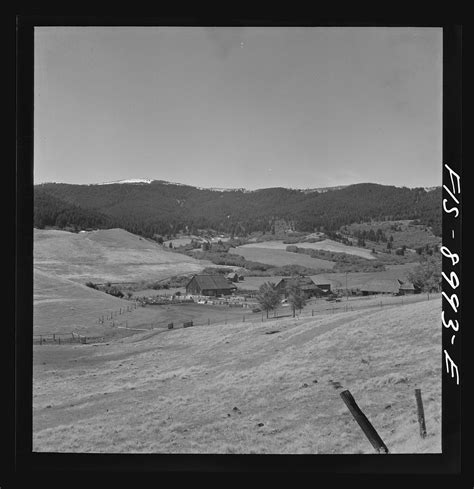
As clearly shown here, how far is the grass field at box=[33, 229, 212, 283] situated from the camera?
2107 millimetres

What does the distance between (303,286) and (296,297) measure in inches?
2.8

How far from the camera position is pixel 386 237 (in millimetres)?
2174

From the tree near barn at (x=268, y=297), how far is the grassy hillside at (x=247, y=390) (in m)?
0.16

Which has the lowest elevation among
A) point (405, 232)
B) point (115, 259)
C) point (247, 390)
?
point (247, 390)

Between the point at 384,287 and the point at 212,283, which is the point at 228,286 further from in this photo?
the point at 384,287

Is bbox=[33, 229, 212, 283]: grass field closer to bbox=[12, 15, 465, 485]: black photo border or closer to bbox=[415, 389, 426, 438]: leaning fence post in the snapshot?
bbox=[12, 15, 465, 485]: black photo border

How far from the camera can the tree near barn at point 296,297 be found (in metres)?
2.15

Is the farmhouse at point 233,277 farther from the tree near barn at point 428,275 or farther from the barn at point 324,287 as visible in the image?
the tree near barn at point 428,275

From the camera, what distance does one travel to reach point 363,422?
78.1 inches

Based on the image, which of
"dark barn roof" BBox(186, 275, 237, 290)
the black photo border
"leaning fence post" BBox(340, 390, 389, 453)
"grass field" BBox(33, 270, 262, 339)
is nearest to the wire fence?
"grass field" BBox(33, 270, 262, 339)
